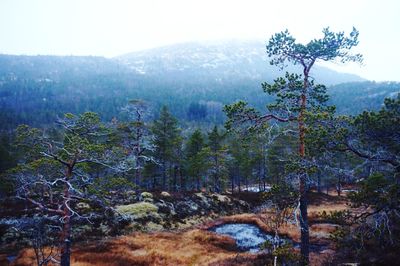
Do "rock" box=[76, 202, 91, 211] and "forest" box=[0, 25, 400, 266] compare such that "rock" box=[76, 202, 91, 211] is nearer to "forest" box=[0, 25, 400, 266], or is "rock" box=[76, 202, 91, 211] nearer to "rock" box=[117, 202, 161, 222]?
"forest" box=[0, 25, 400, 266]

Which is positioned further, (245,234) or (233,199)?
(233,199)

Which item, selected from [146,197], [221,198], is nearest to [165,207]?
[146,197]

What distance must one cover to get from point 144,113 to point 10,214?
52.9 ft

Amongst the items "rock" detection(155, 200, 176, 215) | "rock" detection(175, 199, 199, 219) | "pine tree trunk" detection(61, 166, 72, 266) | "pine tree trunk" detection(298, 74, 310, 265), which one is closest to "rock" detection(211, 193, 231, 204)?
"rock" detection(175, 199, 199, 219)

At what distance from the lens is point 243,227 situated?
33344mm

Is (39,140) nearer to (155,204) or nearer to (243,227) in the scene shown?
(155,204)

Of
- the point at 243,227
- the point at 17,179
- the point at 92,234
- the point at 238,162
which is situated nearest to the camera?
the point at 17,179

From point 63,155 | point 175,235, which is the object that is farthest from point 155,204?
point 63,155

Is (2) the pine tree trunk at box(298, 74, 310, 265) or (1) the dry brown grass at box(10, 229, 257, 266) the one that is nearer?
(2) the pine tree trunk at box(298, 74, 310, 265)

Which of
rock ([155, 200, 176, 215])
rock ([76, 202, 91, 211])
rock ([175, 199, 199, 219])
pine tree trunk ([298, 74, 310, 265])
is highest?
pine tree trunk ([298, 74, 310, 265])

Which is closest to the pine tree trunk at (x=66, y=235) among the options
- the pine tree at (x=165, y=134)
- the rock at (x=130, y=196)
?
the rock at (x=130, y=196)

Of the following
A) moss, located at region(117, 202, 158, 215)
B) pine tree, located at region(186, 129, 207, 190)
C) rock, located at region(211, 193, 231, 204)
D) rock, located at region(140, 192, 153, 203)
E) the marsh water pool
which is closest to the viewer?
the marsh water pool

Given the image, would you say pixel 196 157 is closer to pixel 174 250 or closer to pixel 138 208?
pixel 138 208

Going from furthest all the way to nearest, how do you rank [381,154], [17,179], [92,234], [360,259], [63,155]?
1. [92,234]
2. [360,259]
3. [63,155]
4. [17,179]
5. [381,154]
